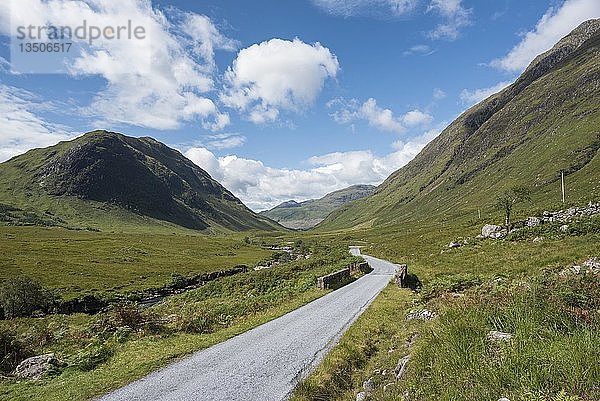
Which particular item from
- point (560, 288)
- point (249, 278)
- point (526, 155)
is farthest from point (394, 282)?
point (526, 155)

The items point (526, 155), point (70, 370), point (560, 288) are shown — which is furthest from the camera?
point (526, 155)

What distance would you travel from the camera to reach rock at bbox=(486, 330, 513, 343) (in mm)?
7977

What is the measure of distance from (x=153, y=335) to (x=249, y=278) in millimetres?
46225

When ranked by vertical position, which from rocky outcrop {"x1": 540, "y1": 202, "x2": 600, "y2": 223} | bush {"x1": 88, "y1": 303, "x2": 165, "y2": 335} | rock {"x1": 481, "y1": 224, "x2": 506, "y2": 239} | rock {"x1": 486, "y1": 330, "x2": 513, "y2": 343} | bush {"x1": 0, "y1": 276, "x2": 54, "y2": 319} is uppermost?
rocky outcrop {"x1": 540, "y1": 202, "x2": 600, "y2": 223}

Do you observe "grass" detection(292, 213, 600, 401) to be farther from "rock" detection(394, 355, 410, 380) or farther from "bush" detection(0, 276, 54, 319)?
"bush" detection(0, 276, 54, 319)

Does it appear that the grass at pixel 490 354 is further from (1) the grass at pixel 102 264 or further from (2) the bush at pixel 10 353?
(1) the grass at pixel 102 264

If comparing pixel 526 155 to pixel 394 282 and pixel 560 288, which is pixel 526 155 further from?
pixel 560 288

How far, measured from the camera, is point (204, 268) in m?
106

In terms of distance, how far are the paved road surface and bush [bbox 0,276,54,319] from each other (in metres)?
53.4

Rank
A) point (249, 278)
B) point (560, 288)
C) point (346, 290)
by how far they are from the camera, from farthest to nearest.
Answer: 1. point (249, 278)
2. point (346, 290)
3. point (560, 288)

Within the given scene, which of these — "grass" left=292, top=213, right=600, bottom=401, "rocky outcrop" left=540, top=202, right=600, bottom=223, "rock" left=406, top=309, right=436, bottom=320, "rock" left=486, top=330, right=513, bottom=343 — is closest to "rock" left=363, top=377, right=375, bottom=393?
"grass" left=292, top=213, right=600, bottom=401

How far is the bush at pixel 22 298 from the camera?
55812mm

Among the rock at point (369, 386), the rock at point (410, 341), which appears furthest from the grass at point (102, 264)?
the rock at point (369, 386)

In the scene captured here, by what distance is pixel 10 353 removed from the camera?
17672 millimetres
